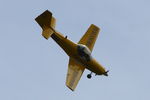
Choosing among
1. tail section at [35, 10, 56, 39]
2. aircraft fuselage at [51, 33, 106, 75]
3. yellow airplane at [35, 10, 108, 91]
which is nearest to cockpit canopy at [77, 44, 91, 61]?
yellow airplane at [35, 10, 108, 91]

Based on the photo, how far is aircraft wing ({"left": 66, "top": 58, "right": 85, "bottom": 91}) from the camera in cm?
4475

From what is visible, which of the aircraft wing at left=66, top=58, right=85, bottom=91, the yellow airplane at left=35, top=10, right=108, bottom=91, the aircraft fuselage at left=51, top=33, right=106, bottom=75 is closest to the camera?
Answer: the aircraft wing at left=66, top=58, right=85, bottom=91

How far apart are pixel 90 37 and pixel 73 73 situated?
4.55 meters

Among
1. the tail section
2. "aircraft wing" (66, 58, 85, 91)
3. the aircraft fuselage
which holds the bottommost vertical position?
"aircraft wing" (66, 58, 85, 91)

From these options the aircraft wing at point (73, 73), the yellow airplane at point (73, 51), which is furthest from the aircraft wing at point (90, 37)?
the aircraft wing at point (73, 73)

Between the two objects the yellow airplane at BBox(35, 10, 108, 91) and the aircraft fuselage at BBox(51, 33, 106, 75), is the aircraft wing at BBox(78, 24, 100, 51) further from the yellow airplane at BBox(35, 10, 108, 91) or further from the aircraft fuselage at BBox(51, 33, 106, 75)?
the aircraft fuselage at BBox(51, 33, 106, 75)

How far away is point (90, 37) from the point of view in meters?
48.7

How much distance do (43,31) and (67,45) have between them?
7.82 feet

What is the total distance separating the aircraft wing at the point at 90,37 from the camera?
4820 centimetres

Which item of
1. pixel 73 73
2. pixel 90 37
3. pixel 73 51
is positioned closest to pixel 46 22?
pixel 73 51

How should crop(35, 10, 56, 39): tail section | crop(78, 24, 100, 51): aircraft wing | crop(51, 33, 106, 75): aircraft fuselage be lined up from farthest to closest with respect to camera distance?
crop(78, 24, 100, 51): aircraft wing → crop(35, 10, 56, 39): tail section → crop(51, 33, 106, 75): aircraft fuselage

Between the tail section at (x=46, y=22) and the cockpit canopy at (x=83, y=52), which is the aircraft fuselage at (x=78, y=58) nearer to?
the cockpit canopy at (x=83, y=52)

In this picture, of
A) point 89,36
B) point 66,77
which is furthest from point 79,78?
point 89,36

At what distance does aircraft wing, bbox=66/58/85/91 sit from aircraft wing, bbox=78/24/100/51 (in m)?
2.38
